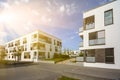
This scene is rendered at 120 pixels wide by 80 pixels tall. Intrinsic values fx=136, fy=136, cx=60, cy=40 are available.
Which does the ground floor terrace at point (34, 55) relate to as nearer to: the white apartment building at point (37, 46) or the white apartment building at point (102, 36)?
the white apartment building at point (37, 46)

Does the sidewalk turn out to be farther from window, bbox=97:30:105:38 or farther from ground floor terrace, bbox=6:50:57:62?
ground floor terrace, bbox=6:50:57:62

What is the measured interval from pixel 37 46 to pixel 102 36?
28.6 meters

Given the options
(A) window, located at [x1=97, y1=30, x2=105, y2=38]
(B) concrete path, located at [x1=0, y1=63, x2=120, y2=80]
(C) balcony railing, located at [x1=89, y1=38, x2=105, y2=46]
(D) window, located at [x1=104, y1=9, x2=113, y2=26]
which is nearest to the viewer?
(B) concrete path, located at [x1=0, y1=63, x2=120, y2=80]

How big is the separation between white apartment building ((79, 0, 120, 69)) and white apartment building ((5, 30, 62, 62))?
24.4 m

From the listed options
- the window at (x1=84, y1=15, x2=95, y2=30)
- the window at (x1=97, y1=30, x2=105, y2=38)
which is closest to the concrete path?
the window at (x1=97, y1=30, x2=105, y2=38)

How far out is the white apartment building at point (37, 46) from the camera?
49125 millimetres

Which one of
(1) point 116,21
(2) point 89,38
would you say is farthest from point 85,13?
(1) point 116,21

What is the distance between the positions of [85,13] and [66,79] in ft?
63.0

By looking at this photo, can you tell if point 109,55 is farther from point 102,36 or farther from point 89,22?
point 89,22

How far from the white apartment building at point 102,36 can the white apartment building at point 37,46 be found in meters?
24.4

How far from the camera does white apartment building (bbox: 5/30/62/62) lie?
49.1 metres

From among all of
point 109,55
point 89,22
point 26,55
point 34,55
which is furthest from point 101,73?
point 26,55

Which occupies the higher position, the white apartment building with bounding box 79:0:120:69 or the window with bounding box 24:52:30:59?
the white apartment building with bounding box 79:0:120:69

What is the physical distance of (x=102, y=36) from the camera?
24.2m
